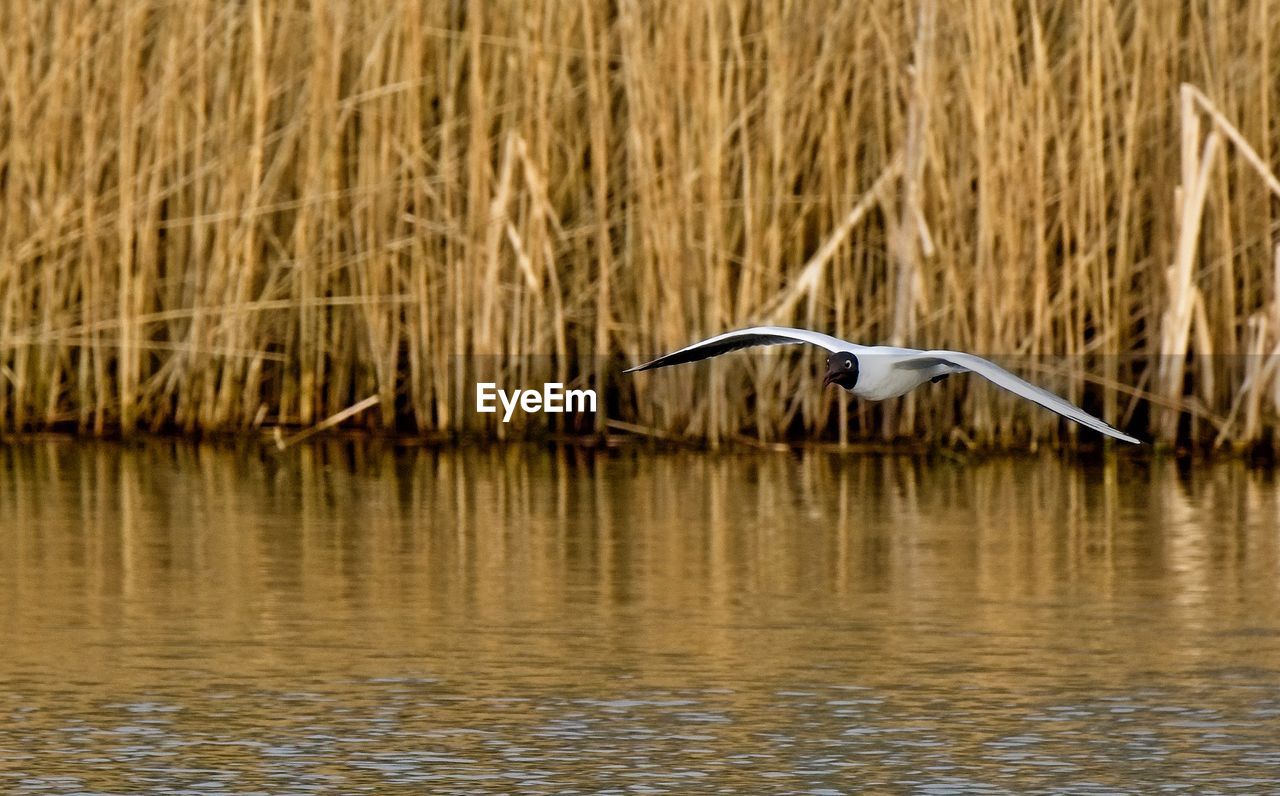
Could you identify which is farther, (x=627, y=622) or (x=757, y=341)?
(x=627, y=622)

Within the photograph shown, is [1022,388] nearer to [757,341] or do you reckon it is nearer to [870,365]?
[870,365]

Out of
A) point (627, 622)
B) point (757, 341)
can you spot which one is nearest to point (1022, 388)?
point (757, 341)

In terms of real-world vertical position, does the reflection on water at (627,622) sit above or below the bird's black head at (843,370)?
below

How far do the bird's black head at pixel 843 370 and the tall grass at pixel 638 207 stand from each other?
5894 millimetres

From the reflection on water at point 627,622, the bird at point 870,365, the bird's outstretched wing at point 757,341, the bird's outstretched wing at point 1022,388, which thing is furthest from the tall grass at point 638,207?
the bird's outstretched wing at point 1022,388

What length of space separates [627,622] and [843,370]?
2.42 meters

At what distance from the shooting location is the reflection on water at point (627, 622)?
6766 mm

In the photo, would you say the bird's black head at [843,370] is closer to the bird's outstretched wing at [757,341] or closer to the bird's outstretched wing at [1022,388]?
the bird's outstretched wing at [757,341]

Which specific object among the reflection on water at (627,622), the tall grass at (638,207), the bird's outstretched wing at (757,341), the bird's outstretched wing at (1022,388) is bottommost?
the reflection on water at (627,622)

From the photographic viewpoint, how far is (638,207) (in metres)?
12.9

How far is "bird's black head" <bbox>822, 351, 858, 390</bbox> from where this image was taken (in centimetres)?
656

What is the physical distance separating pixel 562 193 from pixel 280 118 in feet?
4.62

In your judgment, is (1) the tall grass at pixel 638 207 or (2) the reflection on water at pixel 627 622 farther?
(1) the tall grass at pixel 638 207

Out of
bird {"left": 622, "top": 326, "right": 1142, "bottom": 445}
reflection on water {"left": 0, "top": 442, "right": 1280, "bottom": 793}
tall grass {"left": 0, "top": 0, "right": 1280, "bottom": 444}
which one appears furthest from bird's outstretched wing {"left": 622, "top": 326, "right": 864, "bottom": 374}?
tall grass {"left": 0, "top": 0, "right": 1280, "bottom": 444}
